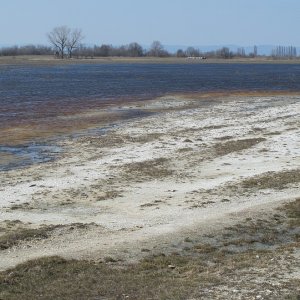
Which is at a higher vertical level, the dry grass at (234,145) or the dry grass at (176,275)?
the dry grass at (234,145)

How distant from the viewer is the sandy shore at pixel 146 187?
15.2m

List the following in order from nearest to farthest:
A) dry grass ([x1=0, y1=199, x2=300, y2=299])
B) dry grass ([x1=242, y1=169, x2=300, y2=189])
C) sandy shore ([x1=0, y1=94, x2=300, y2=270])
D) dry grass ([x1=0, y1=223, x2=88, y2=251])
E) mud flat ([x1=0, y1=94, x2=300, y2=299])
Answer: dry grass ([x1=0, y1=199, x2=300, y2=299]) < mud flat ([x1=0, y1=94, x2=300, y2=299]) < dry grass ([x1=0, y1=223, x2=88, y2=251]) < sandy shore ([x1=0, y1=94, x2=300, y2=270]) < dry grass ([x1=242, y1=169, x2=300, y2=189])

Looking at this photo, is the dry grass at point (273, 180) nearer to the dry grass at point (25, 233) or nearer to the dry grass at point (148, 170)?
the dry grass at point (148, 170)

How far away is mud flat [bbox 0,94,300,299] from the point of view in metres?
13.0

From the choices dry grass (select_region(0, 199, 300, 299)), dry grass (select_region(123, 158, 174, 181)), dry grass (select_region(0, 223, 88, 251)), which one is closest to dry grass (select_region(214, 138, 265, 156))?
dry grass (select_region(123, 158, 174, 181))

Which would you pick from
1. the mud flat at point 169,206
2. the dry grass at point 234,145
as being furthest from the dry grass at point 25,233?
the dry grass at point 234,145

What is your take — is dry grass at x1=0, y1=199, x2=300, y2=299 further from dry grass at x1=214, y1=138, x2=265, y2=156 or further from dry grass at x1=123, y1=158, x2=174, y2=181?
dry grass at x1=214, y1=138, x2=265, y2=156

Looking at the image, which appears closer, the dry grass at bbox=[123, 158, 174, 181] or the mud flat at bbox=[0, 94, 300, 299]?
the mud flat at bbox=[0, 94, 300, 299]

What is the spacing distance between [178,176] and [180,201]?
3710 mm

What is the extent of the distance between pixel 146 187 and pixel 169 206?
2631mm

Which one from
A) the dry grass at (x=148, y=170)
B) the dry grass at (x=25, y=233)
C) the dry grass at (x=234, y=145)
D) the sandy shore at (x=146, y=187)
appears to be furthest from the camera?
the dry grass at (x=234, y=145)

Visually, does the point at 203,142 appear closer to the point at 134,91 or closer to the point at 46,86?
the point at 134,91

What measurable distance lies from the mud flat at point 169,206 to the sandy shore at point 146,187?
0.04 meters

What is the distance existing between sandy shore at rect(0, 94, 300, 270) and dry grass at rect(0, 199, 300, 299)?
0.78 meters
